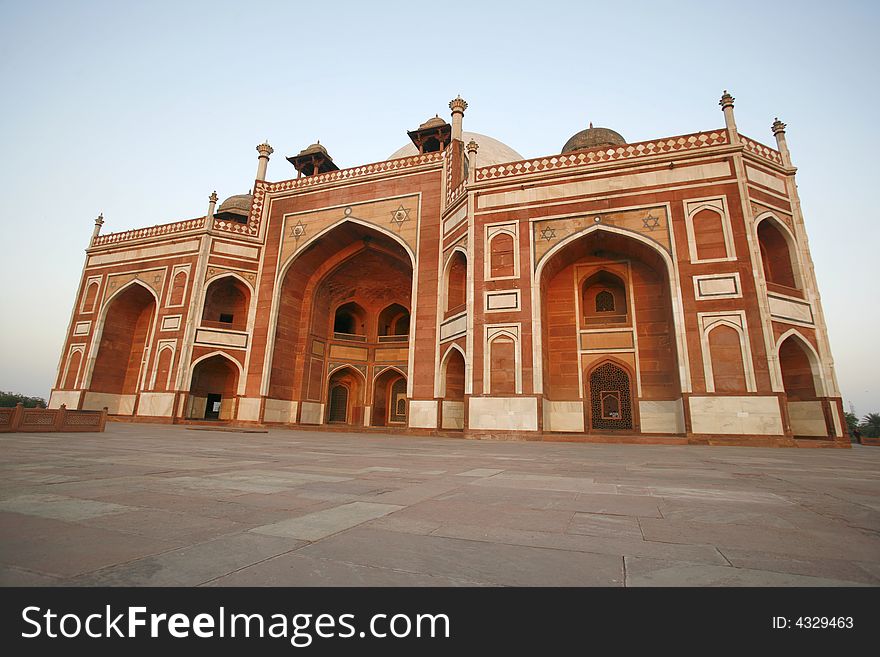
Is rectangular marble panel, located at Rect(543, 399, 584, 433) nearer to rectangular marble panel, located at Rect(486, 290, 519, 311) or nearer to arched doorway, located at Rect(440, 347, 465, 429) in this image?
arched doorway, located at Rect(440, 347, 465, 429)

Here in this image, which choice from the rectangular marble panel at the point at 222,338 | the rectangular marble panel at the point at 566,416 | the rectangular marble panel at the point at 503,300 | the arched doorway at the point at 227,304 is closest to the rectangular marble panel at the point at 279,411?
the rectangular marble panel at the point at 222,338

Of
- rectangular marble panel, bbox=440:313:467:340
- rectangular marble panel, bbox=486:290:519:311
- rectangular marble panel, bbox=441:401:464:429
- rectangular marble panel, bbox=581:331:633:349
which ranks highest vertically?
rectangular marble panel, bbox=486:290:519:311

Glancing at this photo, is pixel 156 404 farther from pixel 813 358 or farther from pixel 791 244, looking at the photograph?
pixel 791 244

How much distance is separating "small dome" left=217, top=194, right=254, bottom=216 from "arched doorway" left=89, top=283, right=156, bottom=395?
5.78 m

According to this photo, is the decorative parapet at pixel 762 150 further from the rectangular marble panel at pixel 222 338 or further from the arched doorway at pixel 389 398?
the rectangular marble panel at pixel 222 338

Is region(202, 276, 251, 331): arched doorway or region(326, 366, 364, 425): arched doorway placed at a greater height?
region(202, 276, 251, 331): arched doorway

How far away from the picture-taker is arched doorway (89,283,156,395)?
1891cm

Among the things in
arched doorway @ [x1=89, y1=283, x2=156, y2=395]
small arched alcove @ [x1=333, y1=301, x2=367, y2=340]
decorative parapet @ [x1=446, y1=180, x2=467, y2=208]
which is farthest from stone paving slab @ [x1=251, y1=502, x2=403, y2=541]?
Result: arched doorway @ [x1=89, y1=283, x2=156, y2=395]

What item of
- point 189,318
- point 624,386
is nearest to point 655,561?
point 624,386

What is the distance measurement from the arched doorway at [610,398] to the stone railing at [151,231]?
16530 mm

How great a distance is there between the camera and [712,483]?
3.10 meters

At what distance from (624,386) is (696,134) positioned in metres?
7.25

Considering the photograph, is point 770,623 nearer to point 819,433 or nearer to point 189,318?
point 819,433

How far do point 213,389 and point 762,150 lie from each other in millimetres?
21147
